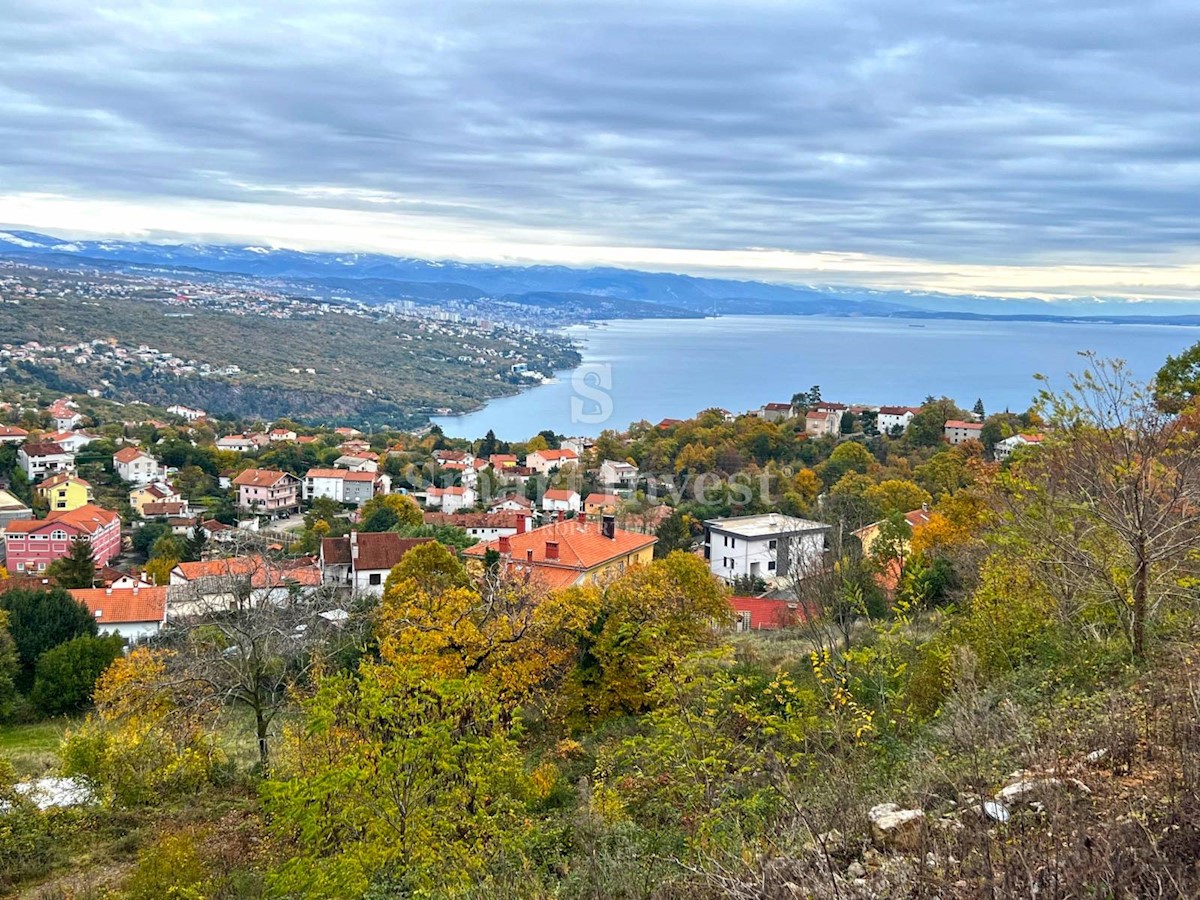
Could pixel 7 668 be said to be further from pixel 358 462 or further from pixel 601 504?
pixel 358 462

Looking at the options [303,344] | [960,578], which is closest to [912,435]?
[960,578]

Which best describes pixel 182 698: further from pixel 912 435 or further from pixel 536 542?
pixel 912 435

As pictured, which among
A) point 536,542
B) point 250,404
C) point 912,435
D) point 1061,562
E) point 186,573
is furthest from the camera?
point 250,404

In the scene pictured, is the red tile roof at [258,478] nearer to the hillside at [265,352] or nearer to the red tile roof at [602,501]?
the red tile roof at [602,501]

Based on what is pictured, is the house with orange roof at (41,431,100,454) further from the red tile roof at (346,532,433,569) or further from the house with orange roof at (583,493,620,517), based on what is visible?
the red tile roof at (346,532,433,569)

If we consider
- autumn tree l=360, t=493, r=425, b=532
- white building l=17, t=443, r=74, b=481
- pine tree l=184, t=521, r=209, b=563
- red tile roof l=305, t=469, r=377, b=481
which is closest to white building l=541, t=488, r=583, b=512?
autumn tree l=360, t=493, r=425, b=532

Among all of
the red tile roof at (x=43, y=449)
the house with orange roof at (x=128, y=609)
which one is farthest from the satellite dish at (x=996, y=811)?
the red tile roof at (x=43, y=449)
